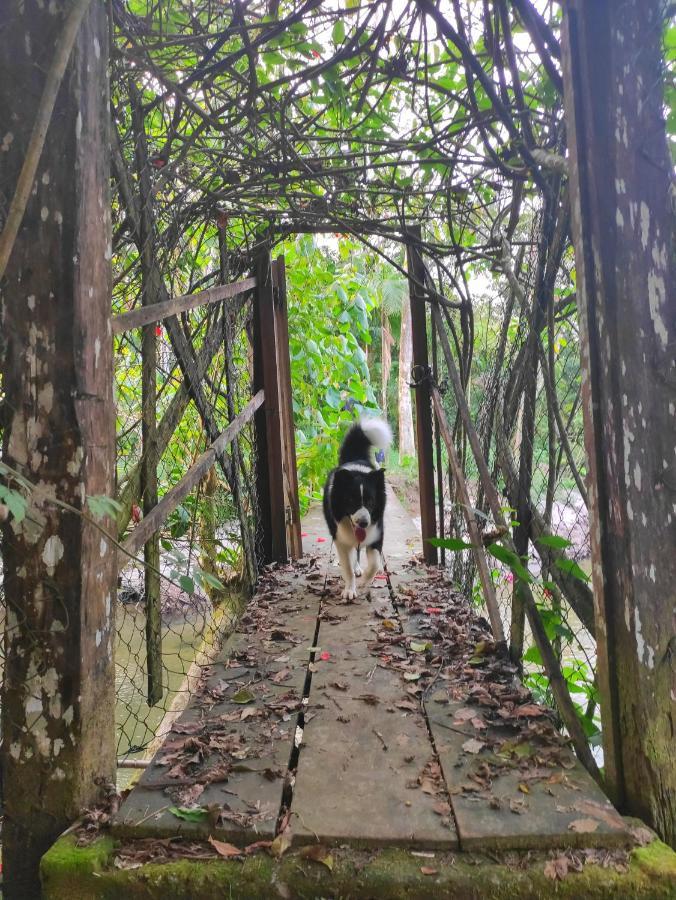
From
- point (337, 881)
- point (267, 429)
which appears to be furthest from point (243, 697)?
point (267, 429)

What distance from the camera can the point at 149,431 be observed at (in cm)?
278

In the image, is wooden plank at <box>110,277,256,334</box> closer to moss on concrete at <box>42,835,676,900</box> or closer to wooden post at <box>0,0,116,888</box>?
wooden post at <box>0,0,116,888</box>

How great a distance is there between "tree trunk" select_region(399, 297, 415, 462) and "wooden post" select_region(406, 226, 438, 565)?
12.1 metres

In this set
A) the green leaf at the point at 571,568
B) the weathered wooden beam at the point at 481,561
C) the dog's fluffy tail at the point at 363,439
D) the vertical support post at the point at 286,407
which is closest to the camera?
the green leaf at the point at 571,568

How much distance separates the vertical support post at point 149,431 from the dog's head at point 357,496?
1957 mm

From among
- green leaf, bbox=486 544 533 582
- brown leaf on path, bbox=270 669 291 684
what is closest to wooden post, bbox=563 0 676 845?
green leaf, bbox=486 544 533 582

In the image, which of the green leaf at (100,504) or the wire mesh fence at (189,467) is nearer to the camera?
the green leaf at (100,504)

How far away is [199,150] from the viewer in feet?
10.2

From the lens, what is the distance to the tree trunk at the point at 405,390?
57.6 feet

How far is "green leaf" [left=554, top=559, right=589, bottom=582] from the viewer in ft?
6.98

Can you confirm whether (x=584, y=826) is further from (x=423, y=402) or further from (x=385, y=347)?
(x=385, y=347)

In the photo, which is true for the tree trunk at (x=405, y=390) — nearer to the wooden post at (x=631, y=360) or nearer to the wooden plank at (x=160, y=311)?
the wooden plank at (x=160, y=311)

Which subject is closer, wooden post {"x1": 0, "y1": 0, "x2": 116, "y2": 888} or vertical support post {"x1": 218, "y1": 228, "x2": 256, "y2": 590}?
wooden post {"x1": 0, "y1": 0, "x2": 116, "y2": 888}

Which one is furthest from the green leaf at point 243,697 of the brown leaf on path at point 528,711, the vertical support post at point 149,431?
the brown leaf on path at point 528,711
